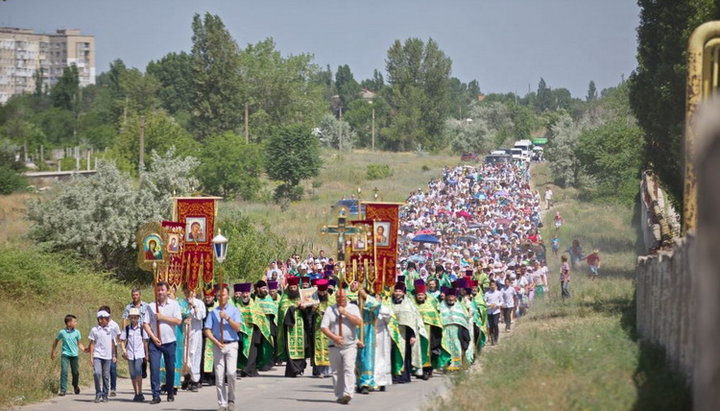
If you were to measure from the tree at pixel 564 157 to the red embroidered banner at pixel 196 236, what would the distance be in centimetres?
6343

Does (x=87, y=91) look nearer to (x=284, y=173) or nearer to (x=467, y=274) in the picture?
(x=284, y=173)

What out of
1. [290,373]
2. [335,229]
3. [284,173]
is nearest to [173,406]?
[335,229]

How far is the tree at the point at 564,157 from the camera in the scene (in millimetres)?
82375

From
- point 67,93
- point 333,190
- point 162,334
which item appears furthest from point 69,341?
point 67,93

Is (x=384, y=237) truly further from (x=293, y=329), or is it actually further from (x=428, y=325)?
(x=293, y=329)

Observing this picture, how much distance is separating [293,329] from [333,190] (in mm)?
64563

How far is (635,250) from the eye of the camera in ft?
148

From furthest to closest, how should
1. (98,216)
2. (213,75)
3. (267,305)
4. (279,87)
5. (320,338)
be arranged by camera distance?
(279,87) < (213,75) < (98,216) < (267,305) < (320,338)

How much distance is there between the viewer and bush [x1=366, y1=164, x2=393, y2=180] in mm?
89750

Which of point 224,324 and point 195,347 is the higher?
point 224,324

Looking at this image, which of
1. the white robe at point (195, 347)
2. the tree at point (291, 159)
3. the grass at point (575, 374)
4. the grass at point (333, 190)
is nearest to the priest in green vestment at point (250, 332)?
the white robe at point (195, 347)

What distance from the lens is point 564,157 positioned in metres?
83.5

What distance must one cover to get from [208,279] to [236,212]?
29624 mm

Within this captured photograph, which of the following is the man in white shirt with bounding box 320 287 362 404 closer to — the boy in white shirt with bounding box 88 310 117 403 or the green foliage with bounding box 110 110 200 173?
the boy in white shirt with bounding box 88 310 117 403
